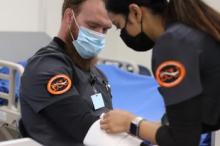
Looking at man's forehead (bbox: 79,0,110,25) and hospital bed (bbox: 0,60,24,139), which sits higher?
man's forehead (bbox: 79,0,110,25)

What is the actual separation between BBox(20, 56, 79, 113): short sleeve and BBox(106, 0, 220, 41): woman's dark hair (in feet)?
1.43

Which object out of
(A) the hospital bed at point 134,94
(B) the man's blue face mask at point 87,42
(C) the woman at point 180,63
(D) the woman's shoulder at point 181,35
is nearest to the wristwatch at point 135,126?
(C) the woman at point 180,63

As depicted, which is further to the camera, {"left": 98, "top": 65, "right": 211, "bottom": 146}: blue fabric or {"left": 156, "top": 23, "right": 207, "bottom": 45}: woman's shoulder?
{"left": 98, "top": 65, "right": 211, "bottom": 146}: blue fabric

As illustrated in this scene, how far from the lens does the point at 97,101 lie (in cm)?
145

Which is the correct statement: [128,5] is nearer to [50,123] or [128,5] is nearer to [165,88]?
[165,88]

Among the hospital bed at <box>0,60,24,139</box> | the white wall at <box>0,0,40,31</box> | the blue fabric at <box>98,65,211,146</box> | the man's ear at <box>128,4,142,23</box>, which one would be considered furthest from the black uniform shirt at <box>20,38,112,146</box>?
the white wall at <box>0,0,40,31</box>

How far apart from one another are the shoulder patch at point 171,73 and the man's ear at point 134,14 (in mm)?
194

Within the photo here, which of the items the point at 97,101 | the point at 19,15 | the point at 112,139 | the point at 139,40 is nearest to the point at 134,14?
the point at 139,40

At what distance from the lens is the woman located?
85cm

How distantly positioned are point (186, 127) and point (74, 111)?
19.4 inches

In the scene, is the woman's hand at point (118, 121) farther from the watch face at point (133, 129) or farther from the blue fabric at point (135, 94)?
the blue fabric at point (135, 94)

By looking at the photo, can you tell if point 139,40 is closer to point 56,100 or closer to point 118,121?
point 118,121

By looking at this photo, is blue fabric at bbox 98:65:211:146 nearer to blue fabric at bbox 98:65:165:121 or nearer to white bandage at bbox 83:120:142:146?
blue fabric at bbox 98:65:165:121

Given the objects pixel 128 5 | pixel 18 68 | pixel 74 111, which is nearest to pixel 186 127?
pixel 128 5
